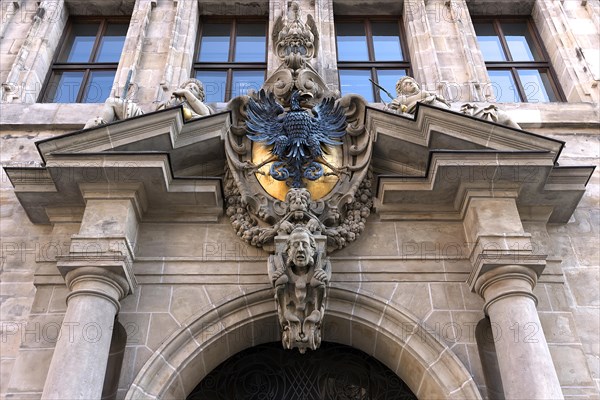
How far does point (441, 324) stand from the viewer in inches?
243

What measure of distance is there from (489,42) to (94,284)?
760 centimetres

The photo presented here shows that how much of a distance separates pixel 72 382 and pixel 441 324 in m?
3.53

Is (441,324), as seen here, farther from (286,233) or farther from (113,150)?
(113,150)

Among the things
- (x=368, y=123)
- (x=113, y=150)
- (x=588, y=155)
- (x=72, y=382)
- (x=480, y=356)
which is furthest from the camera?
(x=588, y=155)

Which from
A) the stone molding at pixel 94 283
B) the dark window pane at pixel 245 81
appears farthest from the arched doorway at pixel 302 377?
the dark window pane at pixel 245 81

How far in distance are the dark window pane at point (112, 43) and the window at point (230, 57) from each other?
130 cm

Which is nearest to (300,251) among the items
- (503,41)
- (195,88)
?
(195,88)

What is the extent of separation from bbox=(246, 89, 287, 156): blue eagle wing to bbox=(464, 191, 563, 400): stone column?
2.22 meters

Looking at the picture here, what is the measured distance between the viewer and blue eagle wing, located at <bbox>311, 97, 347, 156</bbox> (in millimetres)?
7070

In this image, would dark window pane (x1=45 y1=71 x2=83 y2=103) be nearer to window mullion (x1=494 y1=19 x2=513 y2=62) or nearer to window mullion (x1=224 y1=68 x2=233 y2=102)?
window mullion (x1=224 y1=68 x2=233 y2=102)

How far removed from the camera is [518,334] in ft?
17.9

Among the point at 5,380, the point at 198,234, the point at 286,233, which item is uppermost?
the point at 198,234

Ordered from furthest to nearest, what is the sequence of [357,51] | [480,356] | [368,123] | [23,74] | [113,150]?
1. [357,51]
2. [23,74]
3. [368,123]
4. [113,150]
5. [480,356]

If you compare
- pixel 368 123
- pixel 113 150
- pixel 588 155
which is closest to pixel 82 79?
pixel 113 150
